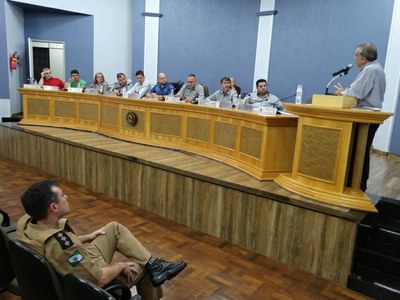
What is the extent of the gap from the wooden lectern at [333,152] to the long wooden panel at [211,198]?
142 millimetres

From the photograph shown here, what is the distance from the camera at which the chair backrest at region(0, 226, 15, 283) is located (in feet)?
5.07

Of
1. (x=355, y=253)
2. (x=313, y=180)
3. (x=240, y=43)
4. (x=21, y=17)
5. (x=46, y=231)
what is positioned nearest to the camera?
(x=46, y=231)

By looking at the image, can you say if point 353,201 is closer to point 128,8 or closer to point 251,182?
point 251,182

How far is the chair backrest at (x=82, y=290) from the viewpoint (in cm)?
109

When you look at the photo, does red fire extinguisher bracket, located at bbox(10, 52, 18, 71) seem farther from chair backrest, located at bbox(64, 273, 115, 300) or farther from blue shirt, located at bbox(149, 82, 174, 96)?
chair backrest, located at bbox(64, 273, 115, 300)

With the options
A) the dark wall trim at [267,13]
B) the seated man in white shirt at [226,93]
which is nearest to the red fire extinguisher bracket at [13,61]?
the seated man in white shirt at [226,93]

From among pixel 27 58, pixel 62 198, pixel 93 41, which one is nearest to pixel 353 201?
pixel 62 198

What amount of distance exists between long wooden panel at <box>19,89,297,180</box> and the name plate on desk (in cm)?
48

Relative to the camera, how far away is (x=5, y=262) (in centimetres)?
162

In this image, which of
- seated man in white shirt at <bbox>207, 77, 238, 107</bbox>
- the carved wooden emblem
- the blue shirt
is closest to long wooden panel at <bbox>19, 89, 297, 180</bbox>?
the carved wooden emblem

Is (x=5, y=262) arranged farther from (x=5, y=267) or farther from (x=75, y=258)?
(x=75, y=258)

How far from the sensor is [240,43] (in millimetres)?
6590

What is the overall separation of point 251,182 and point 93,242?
1.56 metres

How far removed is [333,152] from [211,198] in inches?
43.6
